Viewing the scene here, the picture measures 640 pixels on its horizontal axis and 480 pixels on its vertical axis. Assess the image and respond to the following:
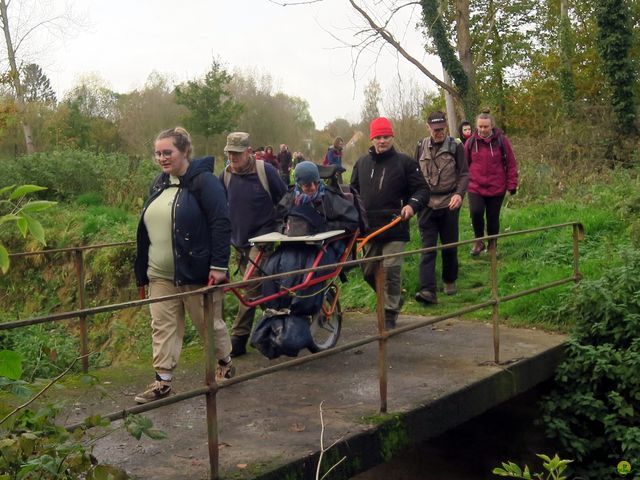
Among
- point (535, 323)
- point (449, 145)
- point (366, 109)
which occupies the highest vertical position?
point (366, 109)

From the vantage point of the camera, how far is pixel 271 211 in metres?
7.12

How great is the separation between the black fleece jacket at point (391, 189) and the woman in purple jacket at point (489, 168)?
227cm

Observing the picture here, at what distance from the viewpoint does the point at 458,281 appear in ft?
32.0

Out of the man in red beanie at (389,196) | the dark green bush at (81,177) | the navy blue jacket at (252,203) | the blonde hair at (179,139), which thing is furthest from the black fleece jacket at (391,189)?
the dark green bush at (81,177)

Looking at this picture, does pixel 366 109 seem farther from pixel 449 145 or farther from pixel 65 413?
pixel 65 413

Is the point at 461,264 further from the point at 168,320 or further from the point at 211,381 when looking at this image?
the point at 211,381

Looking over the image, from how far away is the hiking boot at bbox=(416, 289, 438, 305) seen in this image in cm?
884

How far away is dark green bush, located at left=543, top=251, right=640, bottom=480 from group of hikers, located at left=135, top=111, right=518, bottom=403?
1.37m

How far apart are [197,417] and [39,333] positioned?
603 centimetres

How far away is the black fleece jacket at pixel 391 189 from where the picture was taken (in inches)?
300

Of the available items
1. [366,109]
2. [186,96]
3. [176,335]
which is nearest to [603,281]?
[176,335]

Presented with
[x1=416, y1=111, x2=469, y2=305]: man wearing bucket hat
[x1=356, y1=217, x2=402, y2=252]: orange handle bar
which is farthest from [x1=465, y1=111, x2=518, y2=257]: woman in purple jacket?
[x1=356, y1=217, x2=402, y2=252]: orange handle bar

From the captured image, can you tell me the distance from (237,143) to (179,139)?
1298 mm

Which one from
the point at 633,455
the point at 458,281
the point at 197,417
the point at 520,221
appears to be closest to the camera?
the point at 197,417
